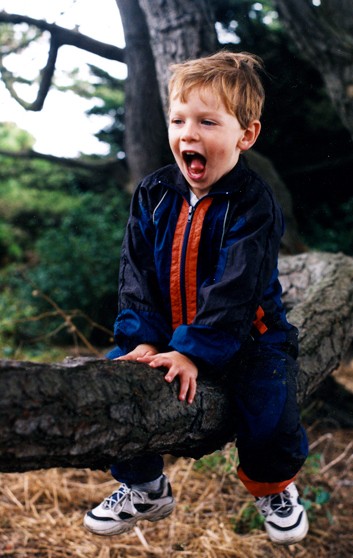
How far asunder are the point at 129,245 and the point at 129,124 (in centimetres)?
300

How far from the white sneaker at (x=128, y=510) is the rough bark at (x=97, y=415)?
1.01 ft

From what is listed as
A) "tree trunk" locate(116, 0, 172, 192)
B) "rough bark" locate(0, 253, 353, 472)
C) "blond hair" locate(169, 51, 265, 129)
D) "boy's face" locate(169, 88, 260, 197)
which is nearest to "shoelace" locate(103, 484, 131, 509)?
"rough bark" locate(0, 253, 353, 472)

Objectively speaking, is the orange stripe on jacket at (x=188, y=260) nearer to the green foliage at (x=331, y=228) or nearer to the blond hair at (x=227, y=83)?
the blond hair at (x=227, y=83)

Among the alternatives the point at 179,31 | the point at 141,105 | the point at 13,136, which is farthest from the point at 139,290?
the point at 13,136

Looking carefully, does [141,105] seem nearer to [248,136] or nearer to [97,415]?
[248,136]

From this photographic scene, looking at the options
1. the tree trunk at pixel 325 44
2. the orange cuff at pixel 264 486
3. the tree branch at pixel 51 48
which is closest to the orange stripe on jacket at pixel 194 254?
the orange cuff at pixel 264 486

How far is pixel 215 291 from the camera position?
6.36 ft

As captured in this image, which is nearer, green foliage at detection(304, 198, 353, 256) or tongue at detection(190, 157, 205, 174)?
tongue at detection(190, 157, 205, 174)

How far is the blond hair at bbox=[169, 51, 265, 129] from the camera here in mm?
2018

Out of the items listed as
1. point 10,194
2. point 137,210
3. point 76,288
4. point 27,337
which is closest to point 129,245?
point 137,210

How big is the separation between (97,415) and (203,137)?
996 mm

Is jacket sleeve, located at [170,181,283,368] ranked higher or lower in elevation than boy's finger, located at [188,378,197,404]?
higher

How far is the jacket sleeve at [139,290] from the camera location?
7.19 feet

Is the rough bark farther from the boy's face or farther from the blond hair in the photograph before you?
the blond hair
